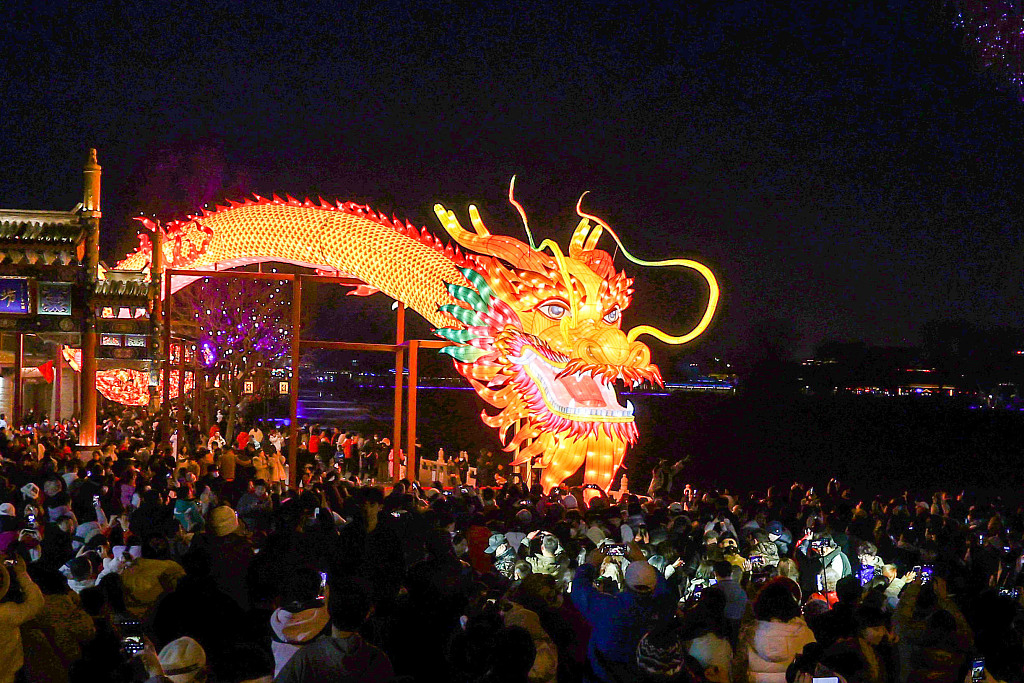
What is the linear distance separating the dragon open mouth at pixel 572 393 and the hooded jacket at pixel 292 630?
35.3 feet

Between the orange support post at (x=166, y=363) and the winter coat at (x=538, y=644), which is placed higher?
the orange support post at (x=166, y=363)

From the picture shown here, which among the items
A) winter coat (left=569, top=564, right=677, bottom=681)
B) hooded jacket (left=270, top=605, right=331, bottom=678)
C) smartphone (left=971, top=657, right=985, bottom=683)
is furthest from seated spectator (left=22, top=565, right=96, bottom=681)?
smartphone (left=971, top=657, right=985, bottom=683)

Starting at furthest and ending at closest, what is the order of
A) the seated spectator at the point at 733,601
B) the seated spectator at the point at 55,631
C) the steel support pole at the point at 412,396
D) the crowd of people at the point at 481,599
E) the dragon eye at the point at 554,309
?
the steel support pole at the point at 412,396
the dragon eye at the point at 554,309
the seated spectator at the point at 733,601
the seated spectator at the point at 55,631
the crowd of people at the point at 481,599

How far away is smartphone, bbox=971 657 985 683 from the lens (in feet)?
15.4

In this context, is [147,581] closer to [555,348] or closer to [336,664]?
[336,664]

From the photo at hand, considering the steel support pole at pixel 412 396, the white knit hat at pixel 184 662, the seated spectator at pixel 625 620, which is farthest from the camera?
the steel support pole at pixel 412 396

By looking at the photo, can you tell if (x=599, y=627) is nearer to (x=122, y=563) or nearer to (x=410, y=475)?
(x=122, y=563)

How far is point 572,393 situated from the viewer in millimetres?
15336

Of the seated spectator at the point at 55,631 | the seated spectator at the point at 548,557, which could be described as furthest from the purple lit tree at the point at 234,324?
the seated spectator at the point at 55,631

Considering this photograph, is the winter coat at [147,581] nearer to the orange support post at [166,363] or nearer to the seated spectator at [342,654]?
the seated spectator at [342,654]

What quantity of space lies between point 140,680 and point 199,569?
137 cm

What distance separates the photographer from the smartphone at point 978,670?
4.68m

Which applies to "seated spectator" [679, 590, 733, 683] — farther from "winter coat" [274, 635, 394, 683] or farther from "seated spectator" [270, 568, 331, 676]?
"seated spectator" [270, 568, 331, 676]

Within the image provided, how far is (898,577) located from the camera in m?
7.50
